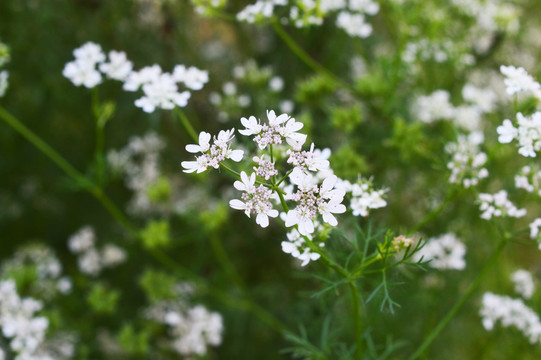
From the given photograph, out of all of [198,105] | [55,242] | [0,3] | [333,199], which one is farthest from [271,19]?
[55,242]

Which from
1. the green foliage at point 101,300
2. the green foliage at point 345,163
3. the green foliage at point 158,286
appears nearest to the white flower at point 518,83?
the green foliage at point 345,163

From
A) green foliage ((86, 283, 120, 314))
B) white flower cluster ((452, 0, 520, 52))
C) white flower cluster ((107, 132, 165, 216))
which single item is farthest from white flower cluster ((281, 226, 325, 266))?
white flower cluster ((452, 0, 520, 52))

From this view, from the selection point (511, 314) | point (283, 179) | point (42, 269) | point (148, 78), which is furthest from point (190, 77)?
point (511, 314)

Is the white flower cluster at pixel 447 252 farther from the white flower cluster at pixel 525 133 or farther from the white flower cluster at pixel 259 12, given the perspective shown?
the white flower cluster at pixel 259 12

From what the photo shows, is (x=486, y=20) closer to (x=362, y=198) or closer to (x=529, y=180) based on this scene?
(x=529, y=180)

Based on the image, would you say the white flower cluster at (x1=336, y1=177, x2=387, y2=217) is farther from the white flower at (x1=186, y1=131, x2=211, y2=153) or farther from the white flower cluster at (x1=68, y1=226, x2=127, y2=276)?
the white flower cluster at (x1=68, y1=226, x2=127, y2=276)

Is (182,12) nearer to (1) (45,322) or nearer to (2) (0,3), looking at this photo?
(2) (0,3)
